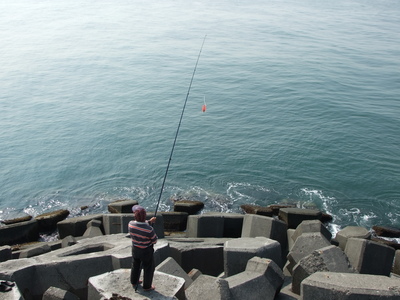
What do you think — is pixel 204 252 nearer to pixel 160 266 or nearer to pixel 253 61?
pixel 160 266

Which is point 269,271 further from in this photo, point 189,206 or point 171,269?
point 189,206

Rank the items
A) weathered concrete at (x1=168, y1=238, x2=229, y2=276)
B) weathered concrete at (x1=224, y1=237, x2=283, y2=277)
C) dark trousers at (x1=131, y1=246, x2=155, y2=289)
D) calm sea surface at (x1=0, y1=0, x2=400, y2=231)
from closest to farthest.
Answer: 1. dark trousers at (x1=131, y1=246, x2=155, y2=289)
2. weathered concrete at (x1=224, y1=237, x2=283, y2=277)
3. weathered concrete at (x1=168, y1=238, x2=229, y2=276)
4. calm sea surface at (x1=0, y1=0, x2=400, y2=231)

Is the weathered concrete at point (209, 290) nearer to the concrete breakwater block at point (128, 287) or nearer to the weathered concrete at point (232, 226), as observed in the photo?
the concrete breakwater block at point (128, 287)

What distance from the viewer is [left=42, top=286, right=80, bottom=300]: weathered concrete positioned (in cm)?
558

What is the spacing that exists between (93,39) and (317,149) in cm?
2263

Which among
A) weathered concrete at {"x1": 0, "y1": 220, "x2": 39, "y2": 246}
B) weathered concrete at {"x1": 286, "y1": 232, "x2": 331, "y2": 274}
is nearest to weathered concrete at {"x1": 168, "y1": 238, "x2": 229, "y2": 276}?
weathered concrete at {"x1": 286, "y1": 232, "x2": 331, "y2": 274}

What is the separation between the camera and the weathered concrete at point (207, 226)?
9484mm

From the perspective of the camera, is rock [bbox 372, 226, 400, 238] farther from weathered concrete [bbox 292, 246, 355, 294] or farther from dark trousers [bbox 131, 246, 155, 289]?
dark trousers [bbox 131, 246, 155, 289]

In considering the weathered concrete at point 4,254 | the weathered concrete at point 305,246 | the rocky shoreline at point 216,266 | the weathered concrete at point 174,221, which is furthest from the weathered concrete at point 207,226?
the weathered concrete at point 4,254

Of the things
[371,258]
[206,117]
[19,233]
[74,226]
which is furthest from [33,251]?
[206,117]

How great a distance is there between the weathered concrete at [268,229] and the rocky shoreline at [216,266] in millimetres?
18

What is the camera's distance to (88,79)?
2511 cm

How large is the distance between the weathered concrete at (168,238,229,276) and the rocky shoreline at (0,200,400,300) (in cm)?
2

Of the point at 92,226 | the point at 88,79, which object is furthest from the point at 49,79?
the point at 92,226
